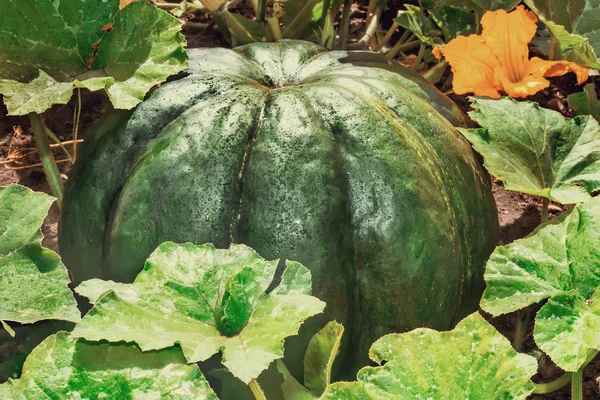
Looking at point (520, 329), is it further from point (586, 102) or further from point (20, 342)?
point (20, 342)

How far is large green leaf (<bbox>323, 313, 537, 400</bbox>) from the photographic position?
1.37 metres

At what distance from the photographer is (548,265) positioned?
5.44 ft

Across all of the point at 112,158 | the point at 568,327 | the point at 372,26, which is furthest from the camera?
the point at 372,26

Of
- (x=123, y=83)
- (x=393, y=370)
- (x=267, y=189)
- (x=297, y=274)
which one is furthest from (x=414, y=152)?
(x=123, y=83)

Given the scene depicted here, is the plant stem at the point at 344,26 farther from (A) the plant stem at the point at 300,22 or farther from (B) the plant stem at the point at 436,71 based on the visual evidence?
(B) the plant stem at the point at 436,71

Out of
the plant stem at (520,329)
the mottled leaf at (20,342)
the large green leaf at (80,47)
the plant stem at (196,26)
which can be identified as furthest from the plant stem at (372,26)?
A: the mottled leaf at (20,342)

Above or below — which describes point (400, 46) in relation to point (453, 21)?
below

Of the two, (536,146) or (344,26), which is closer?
(536,146)

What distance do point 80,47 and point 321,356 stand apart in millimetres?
957

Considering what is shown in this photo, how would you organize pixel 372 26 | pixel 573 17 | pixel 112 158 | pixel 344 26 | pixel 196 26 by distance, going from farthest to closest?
pixel 196 26
pixel 372 26
pixel 344 26
pixel 573 17
pixel 112 158

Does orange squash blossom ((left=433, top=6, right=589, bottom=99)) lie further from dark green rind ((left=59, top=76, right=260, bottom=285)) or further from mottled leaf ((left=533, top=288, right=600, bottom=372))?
mottled leaf ((left=533, top=288, right=600, bottom=372))

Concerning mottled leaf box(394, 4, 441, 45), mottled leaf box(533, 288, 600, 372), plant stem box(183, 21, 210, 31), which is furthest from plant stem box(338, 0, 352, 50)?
mottled leaf box(533, 288, 600, 372)

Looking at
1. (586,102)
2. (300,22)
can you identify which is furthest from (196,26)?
(586,102)

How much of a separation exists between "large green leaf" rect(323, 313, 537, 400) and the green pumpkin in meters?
0.31
